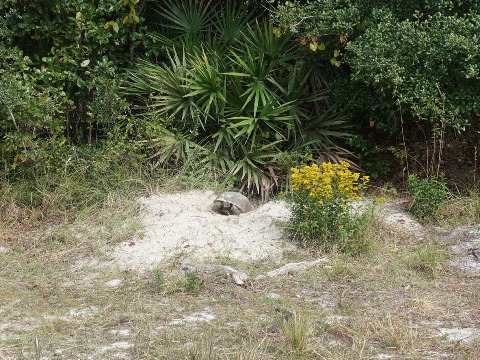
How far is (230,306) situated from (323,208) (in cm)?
168

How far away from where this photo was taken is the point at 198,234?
838 centimetres

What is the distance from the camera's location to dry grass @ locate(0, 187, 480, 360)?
5.95 m

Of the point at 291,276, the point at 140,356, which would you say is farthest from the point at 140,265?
the point at 140,356

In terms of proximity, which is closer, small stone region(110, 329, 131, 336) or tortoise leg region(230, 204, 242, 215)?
small stone region(110, 329, 131, 336)

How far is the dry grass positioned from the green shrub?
55 centimetres

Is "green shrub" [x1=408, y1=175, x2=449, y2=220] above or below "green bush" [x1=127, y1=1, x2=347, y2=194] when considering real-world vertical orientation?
below

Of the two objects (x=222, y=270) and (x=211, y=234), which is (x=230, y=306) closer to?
(x=222, y=270)

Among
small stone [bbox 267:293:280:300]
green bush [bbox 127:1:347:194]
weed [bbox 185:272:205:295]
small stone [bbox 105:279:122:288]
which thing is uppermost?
green bush [bbox 127:1:347:194]

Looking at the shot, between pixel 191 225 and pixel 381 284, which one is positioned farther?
pixel 191 225

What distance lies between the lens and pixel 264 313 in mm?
6699

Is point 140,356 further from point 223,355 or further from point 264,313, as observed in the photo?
point 264,313

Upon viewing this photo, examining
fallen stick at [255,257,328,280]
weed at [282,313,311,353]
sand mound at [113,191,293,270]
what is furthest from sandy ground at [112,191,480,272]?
weed at [282,313,311,353]

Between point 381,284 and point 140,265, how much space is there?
2.32 meters

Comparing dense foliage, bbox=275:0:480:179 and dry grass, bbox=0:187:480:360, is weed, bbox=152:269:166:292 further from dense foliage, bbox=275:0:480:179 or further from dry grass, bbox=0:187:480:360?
dense foliage, bbox=275:0:480:179
